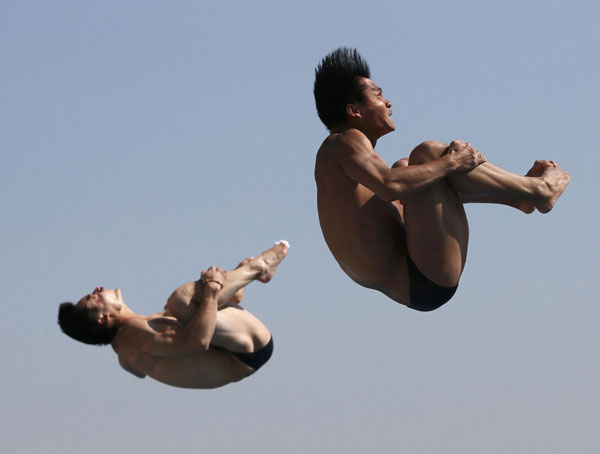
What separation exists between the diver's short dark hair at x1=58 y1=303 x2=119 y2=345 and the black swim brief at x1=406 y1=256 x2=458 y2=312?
2452 mm

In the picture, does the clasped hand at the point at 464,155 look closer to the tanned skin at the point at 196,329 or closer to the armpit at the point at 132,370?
the tanned skin at the point at 196,329

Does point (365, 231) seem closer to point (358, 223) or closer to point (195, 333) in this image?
point (358, 223)

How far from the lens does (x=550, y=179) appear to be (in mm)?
7859

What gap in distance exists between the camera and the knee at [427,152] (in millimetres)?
7484

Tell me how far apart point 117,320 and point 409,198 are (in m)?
2.62

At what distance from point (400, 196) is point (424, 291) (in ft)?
2.97

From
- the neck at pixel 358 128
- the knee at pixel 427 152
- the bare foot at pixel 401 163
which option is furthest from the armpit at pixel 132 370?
the knee at pixel 427 152

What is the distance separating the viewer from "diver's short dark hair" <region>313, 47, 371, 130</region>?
8.02m

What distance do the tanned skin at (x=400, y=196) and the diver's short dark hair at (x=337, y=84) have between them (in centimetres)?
7

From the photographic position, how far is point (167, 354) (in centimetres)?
782

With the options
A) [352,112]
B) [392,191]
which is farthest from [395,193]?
[352,112]

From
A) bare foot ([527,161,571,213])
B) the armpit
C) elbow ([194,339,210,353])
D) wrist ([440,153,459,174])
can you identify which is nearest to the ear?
wrist ([440,153,459,174])

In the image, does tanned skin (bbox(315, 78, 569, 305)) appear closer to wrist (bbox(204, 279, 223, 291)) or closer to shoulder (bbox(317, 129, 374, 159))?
shoulder (bbox(317, 129, 374, 159))

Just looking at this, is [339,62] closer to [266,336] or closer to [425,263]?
[425,263]
